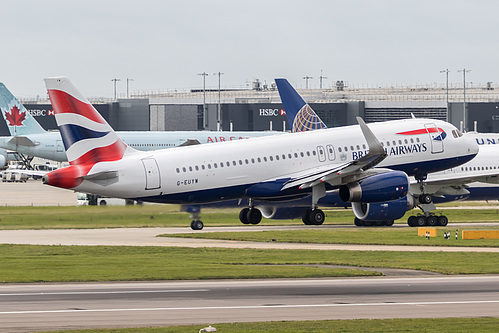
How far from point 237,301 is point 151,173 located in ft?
72.0

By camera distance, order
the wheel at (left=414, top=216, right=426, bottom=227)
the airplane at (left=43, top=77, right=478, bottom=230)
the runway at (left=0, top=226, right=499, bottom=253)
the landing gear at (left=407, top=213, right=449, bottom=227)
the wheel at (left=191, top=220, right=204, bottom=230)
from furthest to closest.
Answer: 1. the wheel at (left=414, top=216, right=426, bottom=227)
2. the landing gear at (left=407, top=213, right=449, bottom=227)
3. the wheel at (left=191, top=220, right=204, bottom=230)
4. the runway at (left=0, top=226, right=499, bottom=253)
5. the airplane at (left=43, top=77, right=478, bottom=230)

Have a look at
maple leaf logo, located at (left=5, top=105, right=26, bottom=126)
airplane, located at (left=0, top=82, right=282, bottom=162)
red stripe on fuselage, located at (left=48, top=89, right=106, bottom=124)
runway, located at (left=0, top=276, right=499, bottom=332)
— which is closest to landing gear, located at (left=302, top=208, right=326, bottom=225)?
red stripe on fuselage, located at (left=48, top=89, right=106, bottom=124)

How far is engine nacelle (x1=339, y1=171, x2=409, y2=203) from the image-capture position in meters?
54.7

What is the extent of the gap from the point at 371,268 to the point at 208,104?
147m

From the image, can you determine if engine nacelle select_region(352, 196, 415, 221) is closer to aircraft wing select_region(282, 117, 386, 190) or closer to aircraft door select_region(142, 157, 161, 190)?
aircraft wing select_region(282, 117, 386, 190)

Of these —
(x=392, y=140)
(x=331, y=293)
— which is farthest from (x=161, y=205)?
(x=331, y=293)

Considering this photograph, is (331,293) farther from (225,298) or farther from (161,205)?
(161,205)

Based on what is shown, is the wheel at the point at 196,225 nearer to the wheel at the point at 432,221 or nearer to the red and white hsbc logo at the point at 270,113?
the wheel at the point at 432,221

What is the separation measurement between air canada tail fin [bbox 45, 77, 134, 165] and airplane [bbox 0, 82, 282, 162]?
66.0 meters

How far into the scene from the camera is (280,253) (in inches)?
1849

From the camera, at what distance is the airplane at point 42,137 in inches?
4705

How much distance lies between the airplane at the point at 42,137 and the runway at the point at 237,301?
82.2 m

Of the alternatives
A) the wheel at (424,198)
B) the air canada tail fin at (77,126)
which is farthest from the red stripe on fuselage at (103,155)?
the wheel at (424,198)

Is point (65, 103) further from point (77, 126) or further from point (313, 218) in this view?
point (313, 218)
